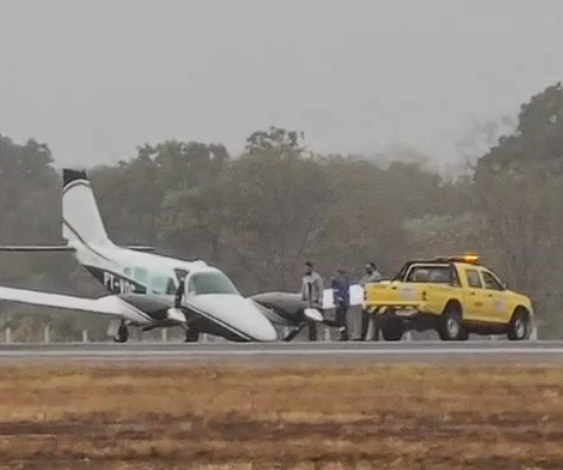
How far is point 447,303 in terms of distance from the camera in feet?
95.5

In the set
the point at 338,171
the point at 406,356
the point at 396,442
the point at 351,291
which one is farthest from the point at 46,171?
the point at 396,442

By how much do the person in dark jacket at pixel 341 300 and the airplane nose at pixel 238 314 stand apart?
1233mm

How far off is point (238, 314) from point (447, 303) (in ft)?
12.9

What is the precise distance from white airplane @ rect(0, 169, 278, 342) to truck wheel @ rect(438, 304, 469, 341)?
312cm

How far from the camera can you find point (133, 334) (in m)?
34.5

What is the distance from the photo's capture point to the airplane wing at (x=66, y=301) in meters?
34.0

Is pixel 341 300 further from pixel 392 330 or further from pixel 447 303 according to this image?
pixel 447 303

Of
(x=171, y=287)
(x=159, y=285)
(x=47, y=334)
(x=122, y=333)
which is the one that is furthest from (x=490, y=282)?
(x=47, y=334)

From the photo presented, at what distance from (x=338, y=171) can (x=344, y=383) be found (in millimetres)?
23460

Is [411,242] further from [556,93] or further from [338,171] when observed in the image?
[556,93]

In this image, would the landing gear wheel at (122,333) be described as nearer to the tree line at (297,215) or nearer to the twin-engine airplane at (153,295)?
the twin-engine airplane at (153,295)

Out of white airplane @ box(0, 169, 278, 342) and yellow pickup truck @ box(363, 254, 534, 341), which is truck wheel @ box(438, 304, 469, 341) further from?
white airplane @ box(0, 169, 278, 342)

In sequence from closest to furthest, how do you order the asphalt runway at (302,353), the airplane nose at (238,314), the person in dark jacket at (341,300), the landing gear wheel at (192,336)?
1. the asphalt runway at (302,353)
2. the person in dark jacket at (341,300)
3. the airplane nose at (238,314)
4. the landing gear wheel at (192,336)

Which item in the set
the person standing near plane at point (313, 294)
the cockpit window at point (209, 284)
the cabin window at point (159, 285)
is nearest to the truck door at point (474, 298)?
the person standing near plane at point (313, 294)
